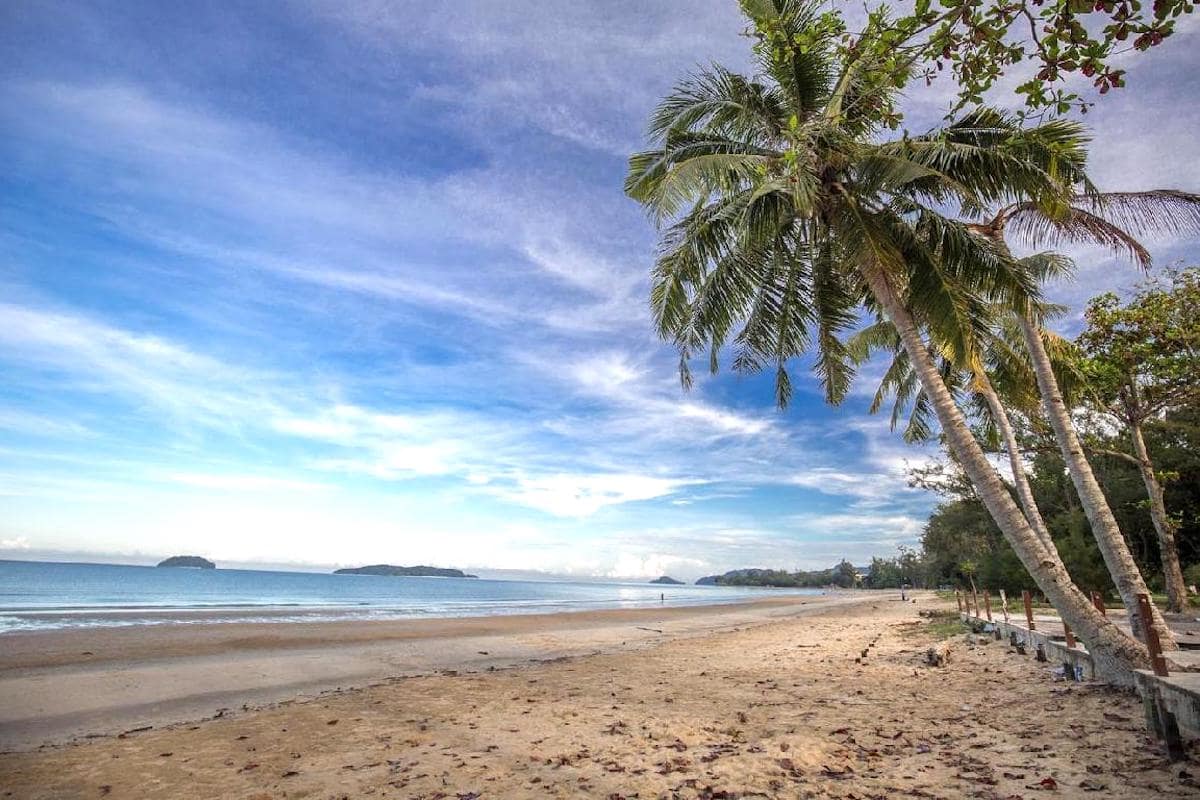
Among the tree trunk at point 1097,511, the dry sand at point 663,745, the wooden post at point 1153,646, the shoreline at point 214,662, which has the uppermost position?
the tree trunk at point 1097,511

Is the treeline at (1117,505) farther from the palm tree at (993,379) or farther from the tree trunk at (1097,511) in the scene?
the tree trunk at (1097,511)

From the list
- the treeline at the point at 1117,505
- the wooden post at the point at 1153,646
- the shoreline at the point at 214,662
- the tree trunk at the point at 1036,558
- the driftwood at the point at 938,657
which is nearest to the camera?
the wooden post at the point at 1153,646

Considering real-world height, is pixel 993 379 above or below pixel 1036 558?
above

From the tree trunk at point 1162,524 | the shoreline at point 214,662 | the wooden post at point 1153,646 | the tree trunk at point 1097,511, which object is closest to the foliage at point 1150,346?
the tree trunk at point 1162,524

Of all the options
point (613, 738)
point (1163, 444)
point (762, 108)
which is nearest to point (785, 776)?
point (613, 738)

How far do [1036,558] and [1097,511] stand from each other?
232 cm

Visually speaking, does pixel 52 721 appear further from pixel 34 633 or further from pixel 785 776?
pixel 34 633

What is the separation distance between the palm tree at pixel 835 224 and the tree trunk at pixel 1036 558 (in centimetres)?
2

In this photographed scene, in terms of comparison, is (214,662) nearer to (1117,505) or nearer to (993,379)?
(993,379)

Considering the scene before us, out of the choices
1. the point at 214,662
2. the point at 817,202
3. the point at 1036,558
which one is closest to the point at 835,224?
the point at 817,202

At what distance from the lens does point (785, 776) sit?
16.6 ft

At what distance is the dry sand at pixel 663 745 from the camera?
4.88m

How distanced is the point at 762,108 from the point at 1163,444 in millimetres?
25356

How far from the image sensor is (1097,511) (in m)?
8.38
